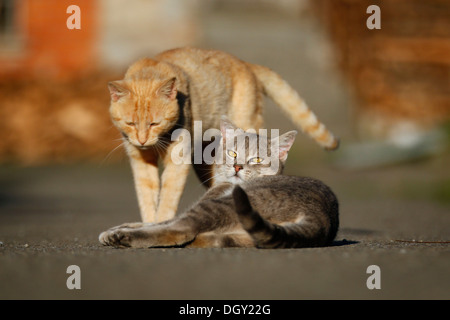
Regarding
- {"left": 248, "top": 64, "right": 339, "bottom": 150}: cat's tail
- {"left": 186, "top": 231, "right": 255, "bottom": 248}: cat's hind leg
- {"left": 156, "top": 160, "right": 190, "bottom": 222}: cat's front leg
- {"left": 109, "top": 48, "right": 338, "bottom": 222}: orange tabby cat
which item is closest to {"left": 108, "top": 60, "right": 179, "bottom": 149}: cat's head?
{"left": 109, "top": 48, "right": 338, "bottom": 222}: orange tabby cat

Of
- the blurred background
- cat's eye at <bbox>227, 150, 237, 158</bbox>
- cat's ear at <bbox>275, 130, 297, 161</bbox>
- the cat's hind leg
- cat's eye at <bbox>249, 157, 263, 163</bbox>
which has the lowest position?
the cat's hind leg

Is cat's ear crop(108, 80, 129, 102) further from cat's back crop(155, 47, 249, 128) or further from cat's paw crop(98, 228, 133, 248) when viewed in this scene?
cat's paw crop(98, 228, 133, 248)

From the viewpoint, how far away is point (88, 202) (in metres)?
8.91

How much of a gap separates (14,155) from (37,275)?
1024 centimetres

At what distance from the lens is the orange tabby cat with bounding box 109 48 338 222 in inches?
194

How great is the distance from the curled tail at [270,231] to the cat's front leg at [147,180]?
1718 millimetres

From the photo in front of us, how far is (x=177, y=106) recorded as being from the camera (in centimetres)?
502

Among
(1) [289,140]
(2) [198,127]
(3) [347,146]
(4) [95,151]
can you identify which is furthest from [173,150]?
(4) [95,151]

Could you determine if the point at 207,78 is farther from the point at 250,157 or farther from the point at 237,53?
the point at 237,53

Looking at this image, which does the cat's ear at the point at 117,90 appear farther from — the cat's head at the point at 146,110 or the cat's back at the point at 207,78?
the cat's back at the point at 207,78

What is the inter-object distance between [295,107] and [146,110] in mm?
A: 1574

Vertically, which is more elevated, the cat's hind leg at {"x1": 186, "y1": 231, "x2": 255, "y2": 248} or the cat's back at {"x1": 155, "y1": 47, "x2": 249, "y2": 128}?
the cat's back at {"x1": 155, "y1": 47, "x2": 249, "y2": 128}

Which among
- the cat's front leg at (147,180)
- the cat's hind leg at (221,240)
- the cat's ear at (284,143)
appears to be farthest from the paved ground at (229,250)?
the cat's ear at (284,143)

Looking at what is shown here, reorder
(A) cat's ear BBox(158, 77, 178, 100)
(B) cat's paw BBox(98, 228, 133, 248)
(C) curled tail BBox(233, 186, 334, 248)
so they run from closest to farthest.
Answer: (C) curled tail BBox(233, 186, 334, 248), (B) cat's paw BBox(98, 228, 133, 248), (A) cat's ear BBox(158, 77, 178, 100)
